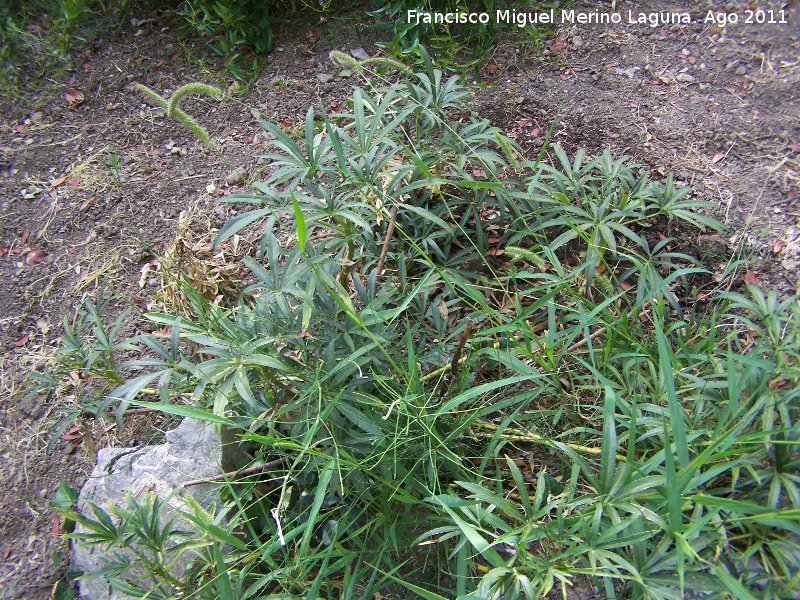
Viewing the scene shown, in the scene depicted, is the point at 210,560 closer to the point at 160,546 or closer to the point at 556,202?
the point at 160,546

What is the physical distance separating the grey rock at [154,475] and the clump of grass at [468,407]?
0.10 m

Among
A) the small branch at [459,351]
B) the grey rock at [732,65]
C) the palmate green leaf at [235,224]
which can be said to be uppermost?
the grey rock at [732,65]

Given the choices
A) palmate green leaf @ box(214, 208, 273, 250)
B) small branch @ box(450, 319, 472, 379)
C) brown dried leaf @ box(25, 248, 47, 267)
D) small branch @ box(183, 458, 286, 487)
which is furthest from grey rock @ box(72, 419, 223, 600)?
brown dried leaf @ box(25, 248, 47, 267)

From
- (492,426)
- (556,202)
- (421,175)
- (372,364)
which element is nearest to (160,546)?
(372,364)

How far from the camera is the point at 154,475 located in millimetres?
1733

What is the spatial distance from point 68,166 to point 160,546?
6.94 feet

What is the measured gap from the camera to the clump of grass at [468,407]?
4.28ft

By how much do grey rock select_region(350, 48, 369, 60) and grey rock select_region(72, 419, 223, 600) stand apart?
6.42 feet

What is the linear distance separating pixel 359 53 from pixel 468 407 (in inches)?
76.9

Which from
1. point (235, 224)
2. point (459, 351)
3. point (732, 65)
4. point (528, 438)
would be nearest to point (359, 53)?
point (235, 224)

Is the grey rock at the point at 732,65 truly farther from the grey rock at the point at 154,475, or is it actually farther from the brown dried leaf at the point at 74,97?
the brown dried leaf at the point at 74,97

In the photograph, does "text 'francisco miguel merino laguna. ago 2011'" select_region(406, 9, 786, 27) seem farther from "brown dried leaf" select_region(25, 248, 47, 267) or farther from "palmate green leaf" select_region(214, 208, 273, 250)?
"brown dried leaf" select_region(25, 248, 47, 267)

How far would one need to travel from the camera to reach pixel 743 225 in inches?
85.6

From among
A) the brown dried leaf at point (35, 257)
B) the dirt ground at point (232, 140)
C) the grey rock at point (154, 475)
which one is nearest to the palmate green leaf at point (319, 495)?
the grey rock at point (154, 475)
